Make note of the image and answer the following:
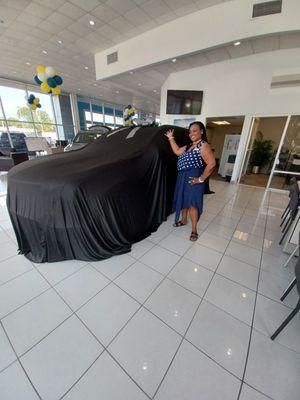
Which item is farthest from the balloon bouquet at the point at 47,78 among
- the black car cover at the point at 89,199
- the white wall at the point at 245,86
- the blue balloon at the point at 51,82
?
the black car cover at the point at 89,199

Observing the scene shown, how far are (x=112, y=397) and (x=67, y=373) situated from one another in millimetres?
293

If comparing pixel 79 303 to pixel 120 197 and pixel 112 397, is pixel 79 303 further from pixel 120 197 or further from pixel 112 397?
pixel 120 197

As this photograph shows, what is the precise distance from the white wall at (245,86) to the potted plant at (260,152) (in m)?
2.56

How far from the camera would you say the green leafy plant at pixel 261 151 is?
22.9 ft

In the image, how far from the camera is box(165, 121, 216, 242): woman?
192 centimetres

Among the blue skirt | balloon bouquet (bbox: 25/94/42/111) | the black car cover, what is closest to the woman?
the blue skirt

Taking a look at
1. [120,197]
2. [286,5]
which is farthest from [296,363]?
[286,5]

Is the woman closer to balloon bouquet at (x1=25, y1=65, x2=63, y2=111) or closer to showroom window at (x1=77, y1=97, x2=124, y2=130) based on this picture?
balloon bouquet at (x1=25, y1=65, x2=63, y2=111)

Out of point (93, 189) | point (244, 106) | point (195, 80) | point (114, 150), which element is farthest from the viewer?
point (195, 80)

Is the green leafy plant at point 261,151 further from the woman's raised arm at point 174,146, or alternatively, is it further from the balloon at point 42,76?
the balloon at point 42,76

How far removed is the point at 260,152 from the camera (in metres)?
7.06

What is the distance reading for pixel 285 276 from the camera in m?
1.73

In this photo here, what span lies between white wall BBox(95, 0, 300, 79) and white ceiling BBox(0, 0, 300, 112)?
16cm

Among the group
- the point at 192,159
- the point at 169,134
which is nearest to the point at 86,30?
the point at 169,134
